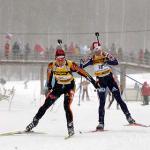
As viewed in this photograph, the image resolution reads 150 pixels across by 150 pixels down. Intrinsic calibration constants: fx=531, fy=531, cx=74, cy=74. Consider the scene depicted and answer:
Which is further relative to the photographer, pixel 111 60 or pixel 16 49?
pixel 16 49

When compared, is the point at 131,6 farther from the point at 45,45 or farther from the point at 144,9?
the point at 45,45

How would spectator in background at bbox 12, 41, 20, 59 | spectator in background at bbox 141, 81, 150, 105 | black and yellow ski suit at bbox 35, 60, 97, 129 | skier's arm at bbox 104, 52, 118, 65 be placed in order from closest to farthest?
black and yellow ski suit at bbox 35, 60, 97, 129 → skier's arm at bbox 104, 52, 118, 65 → spectator in background at bbox 141, 81, 150, 105 → spectator in background at bbox 12, 41, 20, 59

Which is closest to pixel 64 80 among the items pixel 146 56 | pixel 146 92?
pixel 146 92

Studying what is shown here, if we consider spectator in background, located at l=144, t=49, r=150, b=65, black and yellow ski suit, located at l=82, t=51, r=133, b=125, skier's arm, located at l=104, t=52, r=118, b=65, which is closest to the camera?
skier's arm, located at l=104, t=52, r=118, b=65

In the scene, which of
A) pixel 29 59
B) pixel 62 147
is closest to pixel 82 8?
pixel 29 59

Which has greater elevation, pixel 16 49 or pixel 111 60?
pixel 111 60

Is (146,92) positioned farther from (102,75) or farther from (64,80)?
(64,80)

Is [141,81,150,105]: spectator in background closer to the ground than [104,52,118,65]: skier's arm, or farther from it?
closer to the ground

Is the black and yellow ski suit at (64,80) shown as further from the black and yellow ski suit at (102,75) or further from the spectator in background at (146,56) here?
the spectator in background at (146,56)

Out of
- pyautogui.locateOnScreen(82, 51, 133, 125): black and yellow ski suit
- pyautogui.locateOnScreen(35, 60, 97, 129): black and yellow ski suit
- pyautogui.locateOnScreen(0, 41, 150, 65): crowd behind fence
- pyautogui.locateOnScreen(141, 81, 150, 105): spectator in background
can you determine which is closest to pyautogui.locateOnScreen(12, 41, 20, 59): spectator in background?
pyautogui.locateOnScreen(0, 41, 150, 65): crowd behind fence

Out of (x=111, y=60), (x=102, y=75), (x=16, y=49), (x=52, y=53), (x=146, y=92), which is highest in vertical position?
(x=111, y=60)

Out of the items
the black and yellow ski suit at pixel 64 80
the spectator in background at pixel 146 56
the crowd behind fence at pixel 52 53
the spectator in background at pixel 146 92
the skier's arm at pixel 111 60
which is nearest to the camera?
the black and yellow ski suit at pixel 64 80

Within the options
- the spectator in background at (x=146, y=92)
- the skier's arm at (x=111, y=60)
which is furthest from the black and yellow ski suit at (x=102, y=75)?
the spectator in background at (x=146, y=92)

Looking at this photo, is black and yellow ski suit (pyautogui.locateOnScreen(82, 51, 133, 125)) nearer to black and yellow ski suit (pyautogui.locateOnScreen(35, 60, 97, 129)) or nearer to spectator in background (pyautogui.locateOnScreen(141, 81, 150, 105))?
black and yellow ski suit (pyautogui.locateOnScreen(35, 60, 97, 129))
